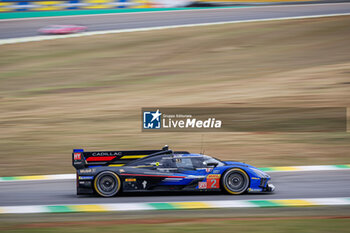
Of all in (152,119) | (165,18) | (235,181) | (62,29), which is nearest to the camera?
(235,181)

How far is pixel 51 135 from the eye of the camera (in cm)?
1745

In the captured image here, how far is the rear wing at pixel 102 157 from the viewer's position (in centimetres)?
1050

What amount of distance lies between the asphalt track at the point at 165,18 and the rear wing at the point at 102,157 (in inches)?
863

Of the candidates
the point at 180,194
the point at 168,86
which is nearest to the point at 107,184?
the point at 180,194

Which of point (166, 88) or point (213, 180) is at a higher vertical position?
point (166, 88)

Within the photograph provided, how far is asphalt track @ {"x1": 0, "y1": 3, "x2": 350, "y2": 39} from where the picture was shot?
3206 cm

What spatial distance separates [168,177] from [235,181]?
4.57 feet

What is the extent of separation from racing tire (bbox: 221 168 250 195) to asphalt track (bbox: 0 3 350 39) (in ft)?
75.1

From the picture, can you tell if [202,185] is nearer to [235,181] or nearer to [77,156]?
[235,181]

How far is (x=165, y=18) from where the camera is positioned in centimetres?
3366

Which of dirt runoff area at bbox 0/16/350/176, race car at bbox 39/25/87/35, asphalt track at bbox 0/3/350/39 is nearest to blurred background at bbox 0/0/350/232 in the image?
dirt runoff area at bbox 0/16/350/176

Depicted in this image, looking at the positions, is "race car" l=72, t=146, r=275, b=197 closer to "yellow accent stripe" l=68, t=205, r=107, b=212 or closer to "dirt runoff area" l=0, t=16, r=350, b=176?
"yellow accent stripe" l=68, t=205, r=107, b=212

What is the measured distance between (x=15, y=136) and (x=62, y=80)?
7.69 meters

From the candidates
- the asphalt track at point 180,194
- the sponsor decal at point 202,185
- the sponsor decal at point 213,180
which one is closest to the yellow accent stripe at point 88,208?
the asphalt track at point 180,194
